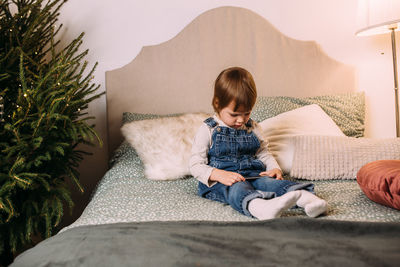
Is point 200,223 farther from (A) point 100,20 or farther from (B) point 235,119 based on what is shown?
(A) point 100,20

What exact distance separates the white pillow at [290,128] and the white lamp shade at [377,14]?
55cm

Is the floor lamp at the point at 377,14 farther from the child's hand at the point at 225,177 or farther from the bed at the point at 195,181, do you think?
the child's hand at the point at 225,177

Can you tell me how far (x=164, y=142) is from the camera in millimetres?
1684

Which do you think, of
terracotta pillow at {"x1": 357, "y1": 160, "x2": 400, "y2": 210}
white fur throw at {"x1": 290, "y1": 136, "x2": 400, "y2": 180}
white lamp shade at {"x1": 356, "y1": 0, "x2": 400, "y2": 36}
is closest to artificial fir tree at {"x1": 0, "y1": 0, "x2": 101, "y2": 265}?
white fur throw at {"x1": 290, "y1": 136, "x2": 400, "y2": 180}

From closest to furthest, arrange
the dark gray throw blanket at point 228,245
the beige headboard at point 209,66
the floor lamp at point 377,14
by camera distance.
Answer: the dark gray throw blanket at point 228,245 → the floor lamp at point 377,14 → the beige headboard at point 209,66

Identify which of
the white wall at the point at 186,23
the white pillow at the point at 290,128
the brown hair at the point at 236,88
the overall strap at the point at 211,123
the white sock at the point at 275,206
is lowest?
the white sock at the point at 275,206

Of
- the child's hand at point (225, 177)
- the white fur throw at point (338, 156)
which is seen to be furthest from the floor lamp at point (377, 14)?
the child's hand at point (225, 177)

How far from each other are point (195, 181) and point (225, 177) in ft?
1.05

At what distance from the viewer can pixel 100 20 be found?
2.15 meters

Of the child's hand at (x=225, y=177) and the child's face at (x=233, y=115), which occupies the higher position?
the child's face at (x=233, y=115)

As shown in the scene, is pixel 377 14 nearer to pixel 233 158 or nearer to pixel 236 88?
pixel 236 88

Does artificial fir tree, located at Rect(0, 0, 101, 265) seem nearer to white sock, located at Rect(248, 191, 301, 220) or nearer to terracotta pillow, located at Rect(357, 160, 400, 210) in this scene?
white sock, located at Rect(248, 191, 301, 220)

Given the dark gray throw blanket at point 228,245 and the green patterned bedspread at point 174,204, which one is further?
the green patterned bedspread at point 174,204

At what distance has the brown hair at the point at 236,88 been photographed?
53.9 inches
